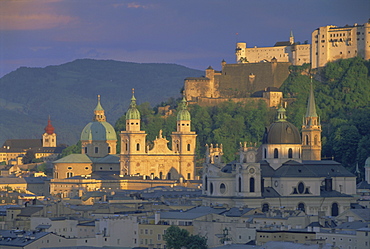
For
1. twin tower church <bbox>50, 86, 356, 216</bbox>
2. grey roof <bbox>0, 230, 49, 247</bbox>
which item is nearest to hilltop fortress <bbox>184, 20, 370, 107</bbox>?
twin tower church <bbox>50, 86, 356, 216</bbox>

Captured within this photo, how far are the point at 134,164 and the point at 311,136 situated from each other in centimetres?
2199

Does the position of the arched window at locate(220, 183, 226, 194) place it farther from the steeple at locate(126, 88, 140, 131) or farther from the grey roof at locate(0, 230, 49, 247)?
the steeple at locate(126, 88, 140, 131)

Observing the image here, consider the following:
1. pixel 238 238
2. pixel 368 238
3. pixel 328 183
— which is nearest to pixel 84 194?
pixel 328 183

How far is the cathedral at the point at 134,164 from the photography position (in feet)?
537

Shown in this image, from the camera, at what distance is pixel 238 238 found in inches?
3639

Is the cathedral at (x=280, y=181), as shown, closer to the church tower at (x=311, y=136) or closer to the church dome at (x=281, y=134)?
the church dome at (x=281, y=134)

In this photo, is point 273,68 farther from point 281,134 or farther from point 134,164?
point 281,134

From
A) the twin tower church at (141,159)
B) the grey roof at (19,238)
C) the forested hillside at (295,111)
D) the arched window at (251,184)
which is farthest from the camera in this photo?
the forested hillside at (295,111)

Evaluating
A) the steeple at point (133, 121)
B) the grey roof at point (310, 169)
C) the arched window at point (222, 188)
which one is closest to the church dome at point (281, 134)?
the grey roof at point (310, 169)

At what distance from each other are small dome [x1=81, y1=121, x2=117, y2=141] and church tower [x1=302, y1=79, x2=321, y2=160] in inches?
1166

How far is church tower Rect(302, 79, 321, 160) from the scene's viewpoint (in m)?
155

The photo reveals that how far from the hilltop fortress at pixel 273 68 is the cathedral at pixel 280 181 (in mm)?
61243

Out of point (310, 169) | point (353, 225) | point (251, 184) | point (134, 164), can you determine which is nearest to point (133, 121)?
point (134, 164)

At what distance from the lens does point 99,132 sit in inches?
7200
